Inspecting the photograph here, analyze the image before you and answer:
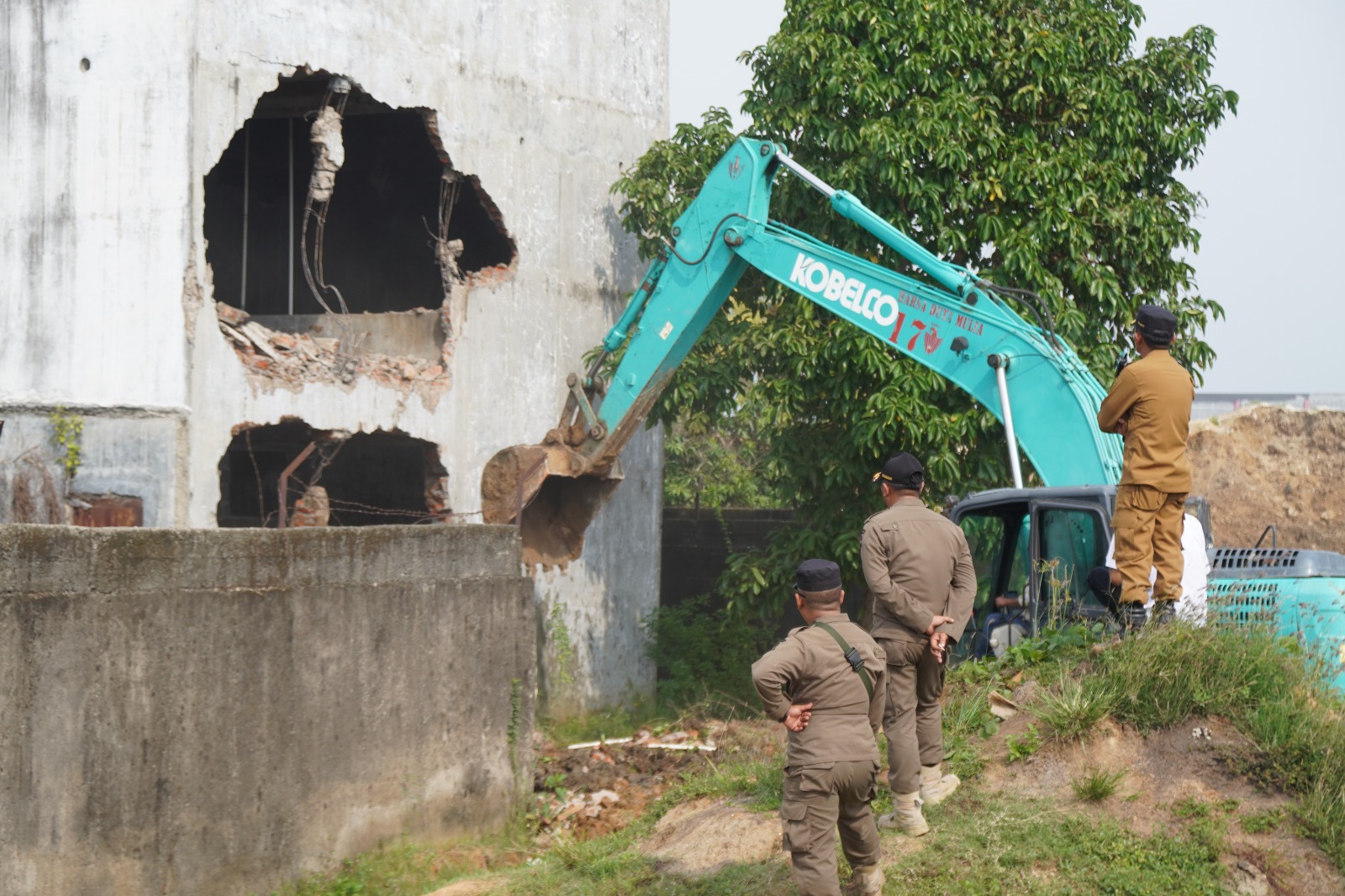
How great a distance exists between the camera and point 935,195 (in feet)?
37.0

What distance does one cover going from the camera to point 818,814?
17.1 ft

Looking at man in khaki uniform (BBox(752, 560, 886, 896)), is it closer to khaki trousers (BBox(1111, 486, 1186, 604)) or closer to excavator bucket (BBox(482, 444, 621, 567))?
khaki trousers (BBox(1111, 486, 1186, 604))

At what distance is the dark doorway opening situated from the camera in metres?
15.2

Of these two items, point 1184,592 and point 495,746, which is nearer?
point 1184,592

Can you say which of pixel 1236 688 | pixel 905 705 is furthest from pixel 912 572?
pixel 1236 688

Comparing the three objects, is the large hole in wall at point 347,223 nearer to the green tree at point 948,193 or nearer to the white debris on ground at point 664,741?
the green tree at point 948,193

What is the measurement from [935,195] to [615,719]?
20.2 ft

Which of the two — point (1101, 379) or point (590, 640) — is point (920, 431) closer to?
point (1101, 379)

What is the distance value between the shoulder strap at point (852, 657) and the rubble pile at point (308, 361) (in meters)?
6.89

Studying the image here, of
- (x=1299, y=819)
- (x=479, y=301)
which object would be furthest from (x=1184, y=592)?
(x=479, y=301)

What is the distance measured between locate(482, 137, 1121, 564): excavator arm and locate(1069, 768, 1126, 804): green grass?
2.42m

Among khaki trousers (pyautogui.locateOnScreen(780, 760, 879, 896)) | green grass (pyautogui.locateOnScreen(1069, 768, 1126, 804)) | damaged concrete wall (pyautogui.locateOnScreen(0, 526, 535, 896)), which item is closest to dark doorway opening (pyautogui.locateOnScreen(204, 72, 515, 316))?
damaged concrete wall (pyautogui.locateOnScreen(0, 526, 535, 896))

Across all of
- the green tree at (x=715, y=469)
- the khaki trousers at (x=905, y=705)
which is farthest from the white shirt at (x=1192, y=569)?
the green tree at (x=715, y=469)

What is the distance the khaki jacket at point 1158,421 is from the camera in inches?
261
